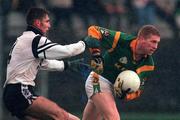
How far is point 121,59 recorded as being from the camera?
10523 mm

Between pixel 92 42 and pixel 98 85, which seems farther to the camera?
pixel 98 85

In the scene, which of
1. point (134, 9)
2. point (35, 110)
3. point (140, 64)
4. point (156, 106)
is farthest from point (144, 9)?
point (35, 110)

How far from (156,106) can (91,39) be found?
3507 millimetres

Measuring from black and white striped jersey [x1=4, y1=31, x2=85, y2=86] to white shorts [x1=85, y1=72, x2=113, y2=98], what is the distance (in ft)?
1.75

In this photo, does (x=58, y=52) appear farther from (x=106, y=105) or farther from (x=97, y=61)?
(x=106, y=105)

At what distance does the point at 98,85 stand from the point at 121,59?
392mm

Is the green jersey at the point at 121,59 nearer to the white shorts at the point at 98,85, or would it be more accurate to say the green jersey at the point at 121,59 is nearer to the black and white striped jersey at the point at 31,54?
the white shorts at the point at 98,85

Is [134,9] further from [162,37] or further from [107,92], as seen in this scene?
[107,92]

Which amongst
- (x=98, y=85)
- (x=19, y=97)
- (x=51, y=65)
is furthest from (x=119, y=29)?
(x=19, y=97)

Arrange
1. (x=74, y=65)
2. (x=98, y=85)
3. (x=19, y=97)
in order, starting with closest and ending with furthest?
(x=19, y=97) → (x=98, y=85) → (x=74, y=65)

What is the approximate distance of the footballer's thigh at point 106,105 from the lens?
10.3 meters

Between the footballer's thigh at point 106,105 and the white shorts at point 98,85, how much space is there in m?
0.06

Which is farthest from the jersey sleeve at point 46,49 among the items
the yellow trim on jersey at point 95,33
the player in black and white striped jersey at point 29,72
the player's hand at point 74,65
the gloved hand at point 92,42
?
the player's hand at point 74,65

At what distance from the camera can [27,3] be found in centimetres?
1341
